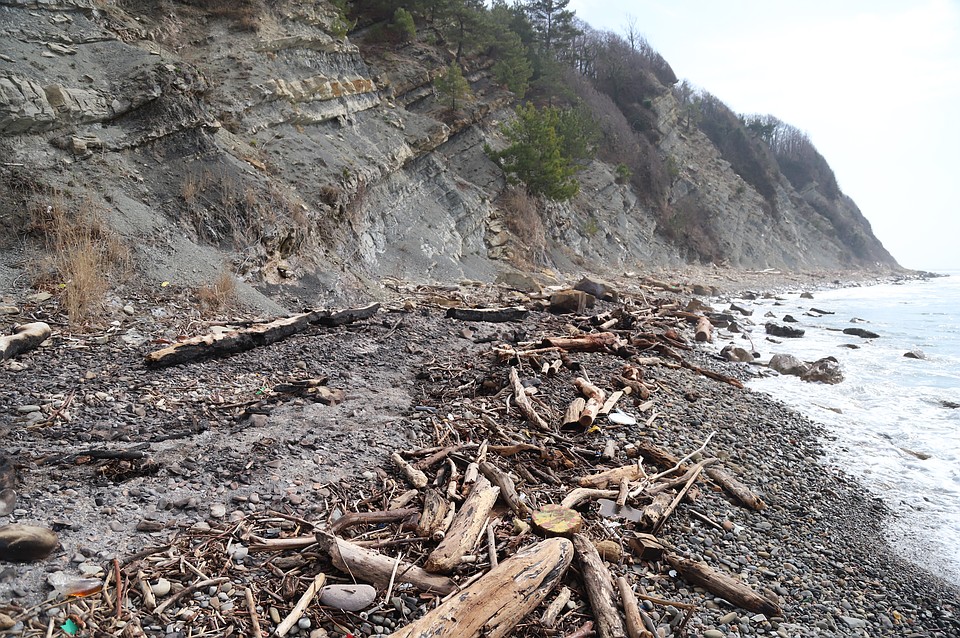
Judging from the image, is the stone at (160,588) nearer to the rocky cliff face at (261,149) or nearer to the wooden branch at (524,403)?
the wooden branch at (524,403)

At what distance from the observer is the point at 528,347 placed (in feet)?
29.2

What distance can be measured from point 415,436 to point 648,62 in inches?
2205

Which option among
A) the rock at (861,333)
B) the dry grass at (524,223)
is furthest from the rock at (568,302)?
the rock at (861,333)

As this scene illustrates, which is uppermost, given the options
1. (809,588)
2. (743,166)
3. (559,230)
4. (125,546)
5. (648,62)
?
(648,62)

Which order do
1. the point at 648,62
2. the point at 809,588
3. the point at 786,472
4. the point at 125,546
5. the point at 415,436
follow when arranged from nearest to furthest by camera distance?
the point at 125,546, the point at 809,588, the point at 415,436, the point at 786,472, the point at 648,62

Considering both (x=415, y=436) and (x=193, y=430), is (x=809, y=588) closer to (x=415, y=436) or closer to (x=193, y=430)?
(x=415, y=436)

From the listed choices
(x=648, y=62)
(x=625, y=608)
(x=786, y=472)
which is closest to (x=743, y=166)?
(x=648, y=62)

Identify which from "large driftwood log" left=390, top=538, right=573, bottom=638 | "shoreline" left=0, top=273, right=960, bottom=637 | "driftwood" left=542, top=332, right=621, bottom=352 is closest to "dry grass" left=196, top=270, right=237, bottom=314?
"shoreline" left=0, top=273, right=960, bottom=637

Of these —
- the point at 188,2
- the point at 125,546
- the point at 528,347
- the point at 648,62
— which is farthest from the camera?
the point at 648,62

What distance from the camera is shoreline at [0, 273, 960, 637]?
11.6 feet

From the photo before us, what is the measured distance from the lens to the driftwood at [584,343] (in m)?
9.12

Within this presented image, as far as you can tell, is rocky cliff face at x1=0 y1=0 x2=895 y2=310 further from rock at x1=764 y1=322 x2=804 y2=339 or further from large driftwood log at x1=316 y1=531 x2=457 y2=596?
rock at x1=764 y1=322 x2=804 y2=339

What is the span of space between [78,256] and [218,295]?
205 centimetres

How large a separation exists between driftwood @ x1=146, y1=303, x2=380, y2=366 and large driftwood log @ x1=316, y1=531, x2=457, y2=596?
4337 millimetres
